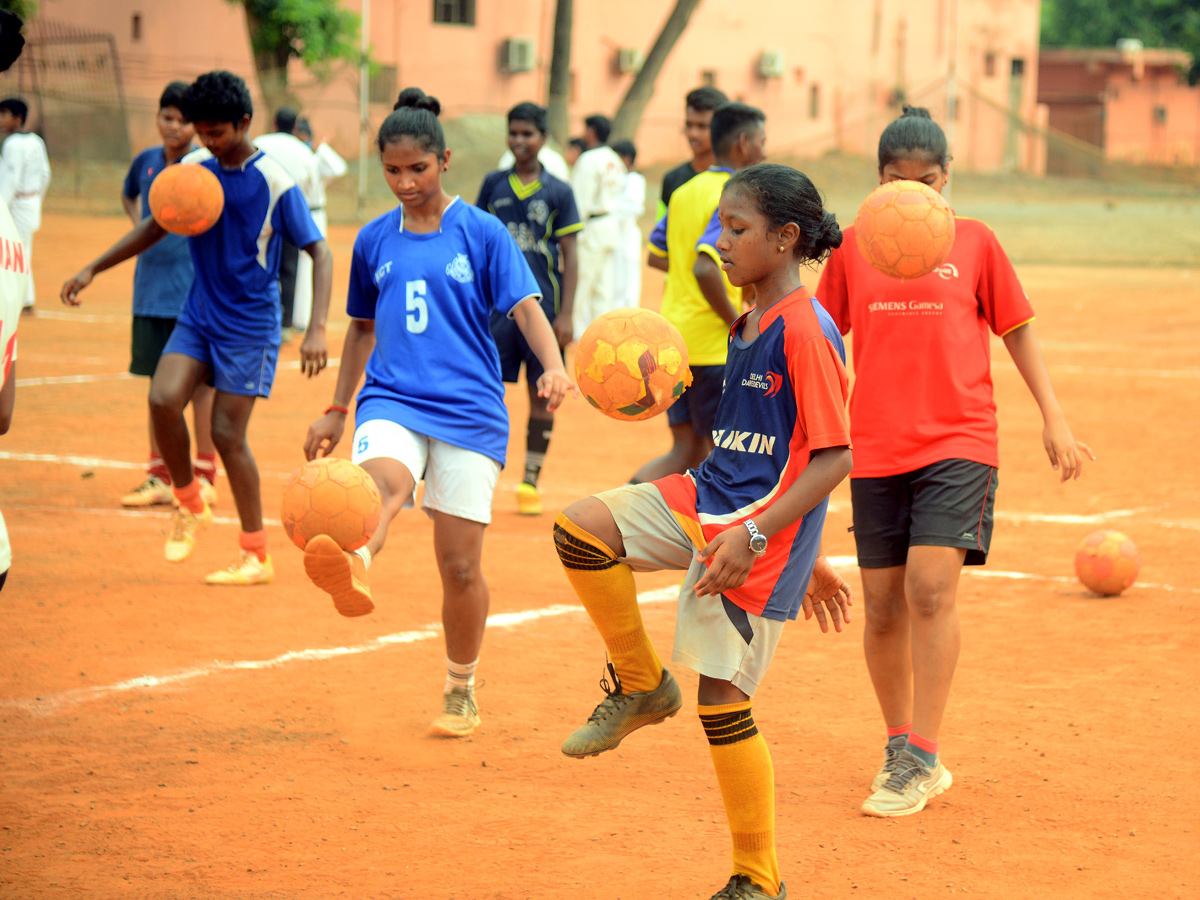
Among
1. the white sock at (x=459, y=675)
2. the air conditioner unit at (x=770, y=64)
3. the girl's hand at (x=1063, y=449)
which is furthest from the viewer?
the air conditioner unit at (x=770, y=64)

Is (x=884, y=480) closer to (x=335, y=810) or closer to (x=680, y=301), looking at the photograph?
(x=335, y=810)

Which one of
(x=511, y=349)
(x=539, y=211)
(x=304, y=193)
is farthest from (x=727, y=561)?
(x=304, y=193)

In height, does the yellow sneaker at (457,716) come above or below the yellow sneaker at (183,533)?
below

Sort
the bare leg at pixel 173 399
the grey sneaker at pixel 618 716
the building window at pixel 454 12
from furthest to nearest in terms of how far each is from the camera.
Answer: the building window at pixel 454 12
the bare leg at pixel 173 399
the grey sneaker at pixel 618 716

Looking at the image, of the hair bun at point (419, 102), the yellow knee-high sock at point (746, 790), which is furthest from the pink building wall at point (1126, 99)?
the yellow knee-high sock at point (746, 790)

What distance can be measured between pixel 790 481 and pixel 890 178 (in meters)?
1.48

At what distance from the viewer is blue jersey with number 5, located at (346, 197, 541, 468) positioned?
5.11m

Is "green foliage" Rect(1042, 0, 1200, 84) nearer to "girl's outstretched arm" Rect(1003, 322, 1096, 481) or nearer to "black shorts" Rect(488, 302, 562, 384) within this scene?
"black shorts" Rect(488, 302, 562, 384)

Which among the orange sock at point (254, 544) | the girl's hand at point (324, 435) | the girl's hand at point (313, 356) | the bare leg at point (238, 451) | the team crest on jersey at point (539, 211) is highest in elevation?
the team crest on jersey at point (539, 211)

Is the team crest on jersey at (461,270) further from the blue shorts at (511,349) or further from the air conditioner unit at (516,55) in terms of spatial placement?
the air conditioner unit at (516,55)

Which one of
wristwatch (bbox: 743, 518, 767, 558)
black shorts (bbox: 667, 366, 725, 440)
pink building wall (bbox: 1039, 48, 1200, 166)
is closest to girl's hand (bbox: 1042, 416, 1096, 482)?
wristwatch (bbox: 743, 518, 767, 558)

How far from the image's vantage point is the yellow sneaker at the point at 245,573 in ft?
24.2

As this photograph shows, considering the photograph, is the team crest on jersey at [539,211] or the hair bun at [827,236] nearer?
the hair bun at [827,236]

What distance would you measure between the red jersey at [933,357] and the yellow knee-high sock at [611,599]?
3.64 feet
